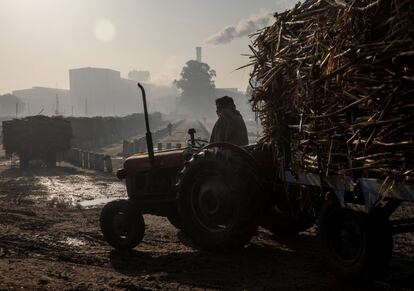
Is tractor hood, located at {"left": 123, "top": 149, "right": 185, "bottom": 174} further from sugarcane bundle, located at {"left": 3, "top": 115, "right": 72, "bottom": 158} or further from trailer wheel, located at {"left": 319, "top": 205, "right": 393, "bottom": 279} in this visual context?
sugarcane bundle, located at {"left": 3, "top": 115, "right": 72, "bottom": 158}

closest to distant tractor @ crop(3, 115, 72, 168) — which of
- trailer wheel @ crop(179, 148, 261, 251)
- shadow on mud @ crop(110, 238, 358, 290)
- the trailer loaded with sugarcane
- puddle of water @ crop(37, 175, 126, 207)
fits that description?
puddle of water @ crop(37, 175, 126, 207)

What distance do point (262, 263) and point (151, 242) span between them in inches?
88.2

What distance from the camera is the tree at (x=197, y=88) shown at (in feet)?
465

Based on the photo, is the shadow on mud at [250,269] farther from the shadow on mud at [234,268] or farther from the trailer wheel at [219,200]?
the trailer wheel at [219,200]

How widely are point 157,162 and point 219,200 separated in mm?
1551

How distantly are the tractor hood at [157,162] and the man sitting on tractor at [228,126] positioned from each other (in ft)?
1.91

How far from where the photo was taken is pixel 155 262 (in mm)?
6203

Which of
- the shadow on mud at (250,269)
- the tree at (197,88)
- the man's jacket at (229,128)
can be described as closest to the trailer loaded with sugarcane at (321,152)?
the shadow on mud at (250,269)

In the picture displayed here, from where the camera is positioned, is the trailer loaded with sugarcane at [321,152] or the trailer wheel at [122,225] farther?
the trailer wheel at [122,225]

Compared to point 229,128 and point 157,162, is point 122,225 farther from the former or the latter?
point 229,128

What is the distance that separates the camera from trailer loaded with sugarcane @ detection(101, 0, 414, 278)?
389 cm

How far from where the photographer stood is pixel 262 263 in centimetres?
596

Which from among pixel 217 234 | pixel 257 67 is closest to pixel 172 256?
pixel 217 234

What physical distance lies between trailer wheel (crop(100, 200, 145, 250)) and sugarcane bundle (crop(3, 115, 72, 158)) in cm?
1694
